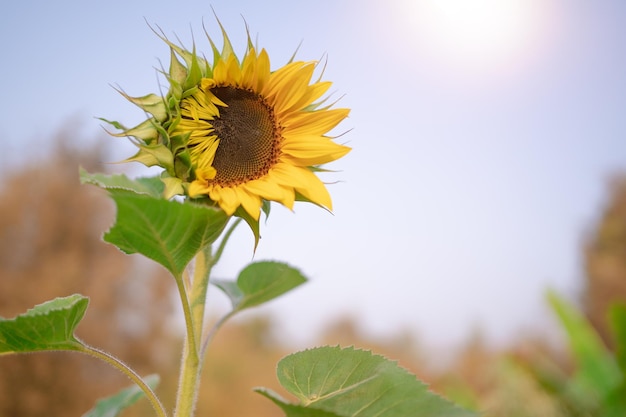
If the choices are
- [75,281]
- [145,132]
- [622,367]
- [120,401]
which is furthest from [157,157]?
[75,281]

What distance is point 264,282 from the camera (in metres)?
0.55

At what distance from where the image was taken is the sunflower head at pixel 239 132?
0.42 meters

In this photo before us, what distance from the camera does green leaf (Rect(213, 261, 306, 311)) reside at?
1.79 feet

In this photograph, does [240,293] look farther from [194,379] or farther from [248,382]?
[248,382]

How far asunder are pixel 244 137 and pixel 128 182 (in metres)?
0.12

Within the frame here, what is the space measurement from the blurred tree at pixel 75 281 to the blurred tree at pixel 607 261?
6803mm

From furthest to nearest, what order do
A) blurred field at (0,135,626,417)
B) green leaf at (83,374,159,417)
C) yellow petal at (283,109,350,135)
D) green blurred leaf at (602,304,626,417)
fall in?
blurred field at (0,135,626,417), green blurred leaf at (602,304,626,417), green leaf at (83,374,159,417), yellow petal at (283,109,350,135)

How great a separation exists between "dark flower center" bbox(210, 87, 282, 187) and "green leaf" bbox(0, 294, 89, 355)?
14cm

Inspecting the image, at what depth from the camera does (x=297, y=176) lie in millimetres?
441

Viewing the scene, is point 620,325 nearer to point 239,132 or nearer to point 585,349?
point 585,349

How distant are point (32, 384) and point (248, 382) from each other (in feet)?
7.02

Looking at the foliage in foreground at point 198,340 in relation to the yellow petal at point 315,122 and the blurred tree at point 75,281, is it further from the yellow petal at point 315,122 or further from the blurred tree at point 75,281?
the blurred tree at point 75,281

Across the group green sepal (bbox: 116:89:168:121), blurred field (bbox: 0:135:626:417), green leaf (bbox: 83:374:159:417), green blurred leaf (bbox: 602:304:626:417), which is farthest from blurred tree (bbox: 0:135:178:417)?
green sepal (bbox: 116:89:168:121)

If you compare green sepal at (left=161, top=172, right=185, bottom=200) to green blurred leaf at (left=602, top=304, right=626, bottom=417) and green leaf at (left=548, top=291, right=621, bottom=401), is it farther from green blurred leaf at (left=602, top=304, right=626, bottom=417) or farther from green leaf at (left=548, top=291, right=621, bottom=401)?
green leaf at (left=548, top=291, right=621, bottom=401)
